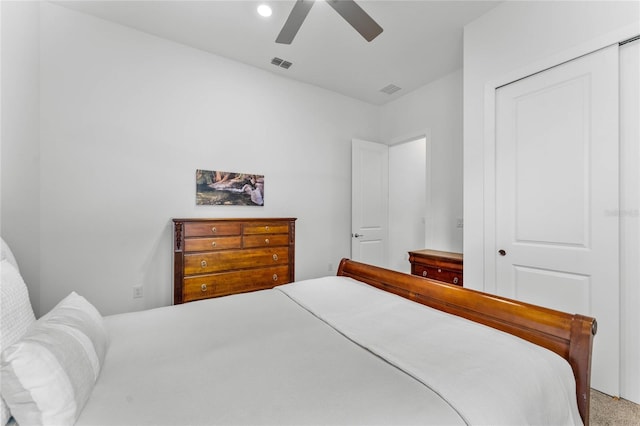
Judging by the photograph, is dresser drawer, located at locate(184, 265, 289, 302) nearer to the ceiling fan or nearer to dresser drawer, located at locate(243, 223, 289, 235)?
dresser drawer, located at locate(243, 223, 289, 235)

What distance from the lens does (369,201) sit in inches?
171

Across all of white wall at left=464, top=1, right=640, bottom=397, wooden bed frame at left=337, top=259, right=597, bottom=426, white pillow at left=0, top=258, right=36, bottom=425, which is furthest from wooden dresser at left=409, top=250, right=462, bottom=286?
white pillow at left=0, top=258, right=36, bottom=425

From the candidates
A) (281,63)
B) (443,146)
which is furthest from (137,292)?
(443,146)

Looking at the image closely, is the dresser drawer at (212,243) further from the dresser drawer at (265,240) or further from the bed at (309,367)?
the bed at (309,367)

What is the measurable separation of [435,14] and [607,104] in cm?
156

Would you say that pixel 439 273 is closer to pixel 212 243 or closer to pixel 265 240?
pixel 265 240

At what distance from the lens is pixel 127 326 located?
1332mm

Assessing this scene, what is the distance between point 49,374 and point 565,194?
2943mm

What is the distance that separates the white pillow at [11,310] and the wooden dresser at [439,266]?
3.15 meters

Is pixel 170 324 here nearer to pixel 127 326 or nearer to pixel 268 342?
pixel 127 326

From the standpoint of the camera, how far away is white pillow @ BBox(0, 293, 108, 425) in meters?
0.67

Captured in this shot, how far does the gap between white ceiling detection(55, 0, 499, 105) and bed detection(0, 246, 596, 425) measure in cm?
252

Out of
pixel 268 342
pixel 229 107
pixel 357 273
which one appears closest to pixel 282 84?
pixel 229 107

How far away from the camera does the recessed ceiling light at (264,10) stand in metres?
2.40
